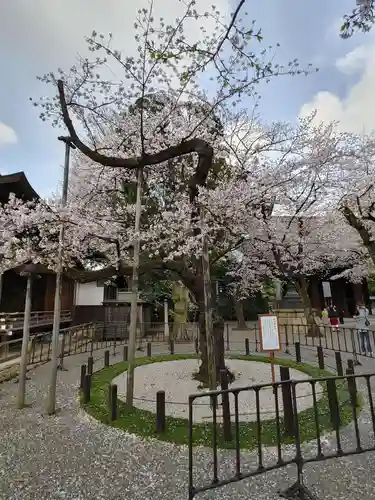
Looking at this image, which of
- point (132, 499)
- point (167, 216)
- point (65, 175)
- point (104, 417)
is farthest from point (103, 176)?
point (132, 499)

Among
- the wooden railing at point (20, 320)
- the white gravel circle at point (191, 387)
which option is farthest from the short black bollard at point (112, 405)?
the wooden railing at point (20, 320)

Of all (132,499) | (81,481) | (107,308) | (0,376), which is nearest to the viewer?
(132,499)

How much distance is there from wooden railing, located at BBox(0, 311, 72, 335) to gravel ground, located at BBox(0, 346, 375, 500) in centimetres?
550

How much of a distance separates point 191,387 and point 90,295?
12344mm

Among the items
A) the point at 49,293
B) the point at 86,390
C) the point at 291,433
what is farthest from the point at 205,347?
the point at 49,293

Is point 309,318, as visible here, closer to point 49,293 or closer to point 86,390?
point 86,390

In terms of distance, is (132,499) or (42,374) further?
(42,374)

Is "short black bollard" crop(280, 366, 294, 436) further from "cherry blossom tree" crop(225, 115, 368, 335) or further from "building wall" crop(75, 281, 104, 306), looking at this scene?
"building wall" crop(75, 281, 104, 306)

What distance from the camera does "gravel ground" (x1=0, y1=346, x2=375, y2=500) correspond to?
3163 mm

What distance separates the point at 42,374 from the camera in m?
8.49

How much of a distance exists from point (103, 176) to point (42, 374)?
6349 millimetres

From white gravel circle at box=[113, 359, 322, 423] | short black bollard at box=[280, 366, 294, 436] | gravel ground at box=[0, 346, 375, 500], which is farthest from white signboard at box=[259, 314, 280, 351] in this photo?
short black bollard at box=[280, 366, 294, 436]

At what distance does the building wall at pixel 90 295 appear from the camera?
18016mm

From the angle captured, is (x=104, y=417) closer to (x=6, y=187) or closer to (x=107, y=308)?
(x=6, y=187)
